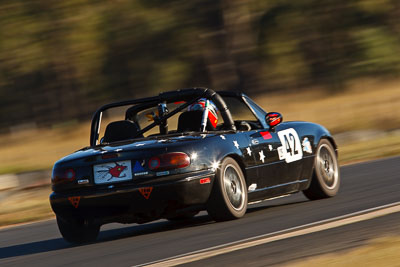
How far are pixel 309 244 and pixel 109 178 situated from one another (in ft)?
7.31

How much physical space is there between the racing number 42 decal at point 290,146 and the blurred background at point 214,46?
27925 millimetres

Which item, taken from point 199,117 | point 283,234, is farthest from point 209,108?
point 283,234

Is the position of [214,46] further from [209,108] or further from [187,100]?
[209,108]

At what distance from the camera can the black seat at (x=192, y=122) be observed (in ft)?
30.1

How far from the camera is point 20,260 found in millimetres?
8008

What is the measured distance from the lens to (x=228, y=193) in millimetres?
8578

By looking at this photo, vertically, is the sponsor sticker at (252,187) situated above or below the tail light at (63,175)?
below

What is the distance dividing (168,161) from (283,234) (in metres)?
1.30

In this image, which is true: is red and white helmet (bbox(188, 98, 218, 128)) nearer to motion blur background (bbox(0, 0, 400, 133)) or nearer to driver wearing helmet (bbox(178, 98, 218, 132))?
driver wearing helmet (bbox(178, 98, 218, 132))

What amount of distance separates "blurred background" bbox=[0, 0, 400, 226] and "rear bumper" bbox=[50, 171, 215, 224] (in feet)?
97.5

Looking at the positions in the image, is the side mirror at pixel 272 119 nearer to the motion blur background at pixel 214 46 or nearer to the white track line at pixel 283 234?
the white track line at pixel 283 234

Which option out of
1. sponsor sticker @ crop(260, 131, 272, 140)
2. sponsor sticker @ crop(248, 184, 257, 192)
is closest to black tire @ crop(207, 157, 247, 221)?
sponsor sticker @ crop(248, 184, 257, 192)

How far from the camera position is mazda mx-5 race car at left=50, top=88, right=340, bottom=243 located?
323 inches

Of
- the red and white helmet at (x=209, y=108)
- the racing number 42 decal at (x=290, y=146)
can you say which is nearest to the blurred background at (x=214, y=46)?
the racing number 42 decal at (x=290, y=146)
